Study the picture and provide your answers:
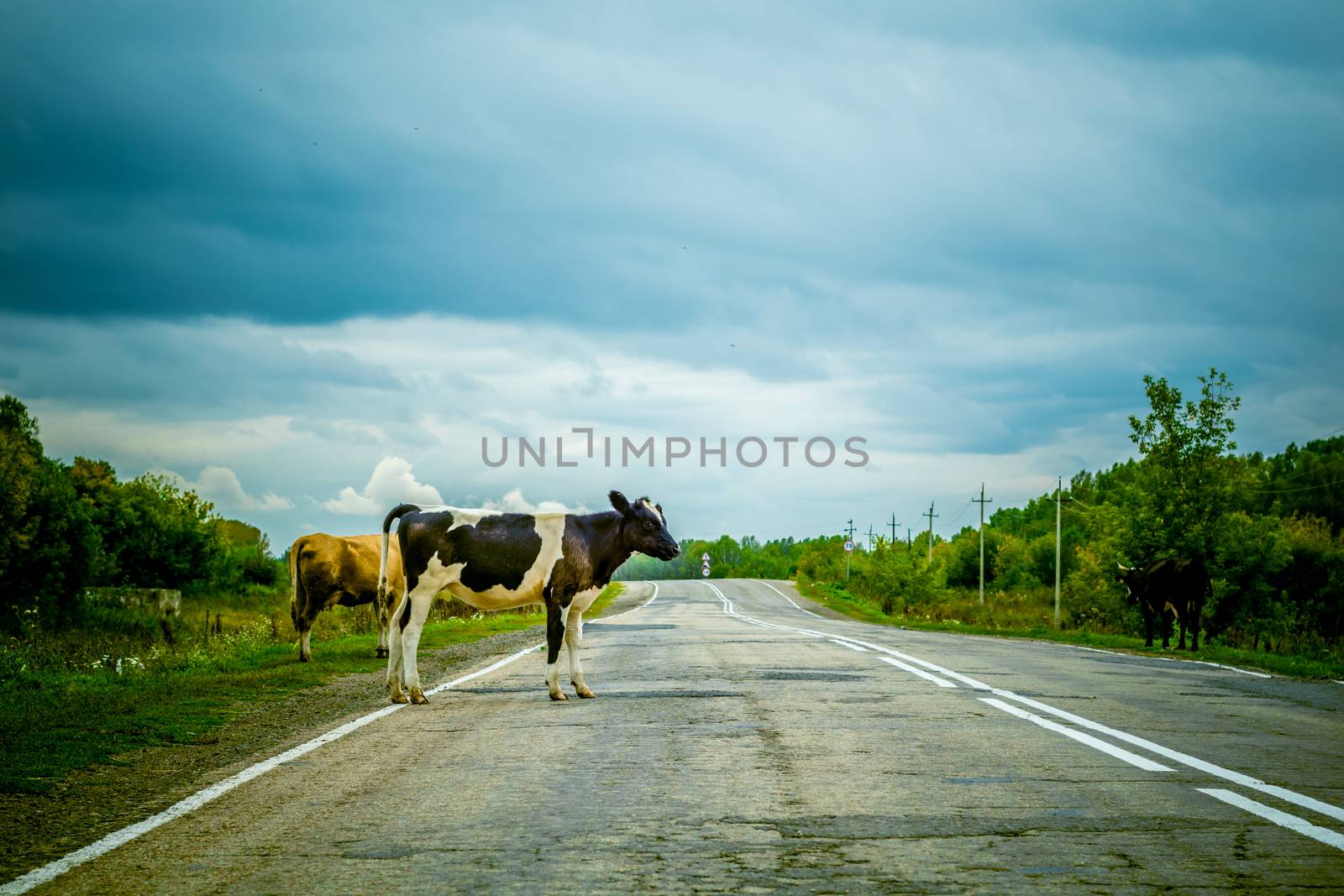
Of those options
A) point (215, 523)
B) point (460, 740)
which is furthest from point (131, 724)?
point (215, 523)

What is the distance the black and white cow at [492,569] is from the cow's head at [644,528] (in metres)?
0.29

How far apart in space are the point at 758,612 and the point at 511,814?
5032cm

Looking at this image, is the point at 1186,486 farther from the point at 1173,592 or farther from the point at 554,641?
the point at 554,641

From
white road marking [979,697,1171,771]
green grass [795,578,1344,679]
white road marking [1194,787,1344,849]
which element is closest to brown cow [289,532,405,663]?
white road marking [979,697,1171,771]

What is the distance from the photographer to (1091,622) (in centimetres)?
5147

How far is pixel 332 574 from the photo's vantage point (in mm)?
17828

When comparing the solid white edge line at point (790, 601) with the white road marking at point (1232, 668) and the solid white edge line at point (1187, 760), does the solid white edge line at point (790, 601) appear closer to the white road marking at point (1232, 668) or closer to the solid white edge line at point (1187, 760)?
the white road marking at point (1232, 668)

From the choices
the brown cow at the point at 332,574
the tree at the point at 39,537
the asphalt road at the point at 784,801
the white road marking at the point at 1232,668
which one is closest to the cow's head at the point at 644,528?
the asphalt road at the point at 784,801

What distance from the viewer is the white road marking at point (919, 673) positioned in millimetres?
12688

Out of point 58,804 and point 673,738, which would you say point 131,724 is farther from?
point 673,738

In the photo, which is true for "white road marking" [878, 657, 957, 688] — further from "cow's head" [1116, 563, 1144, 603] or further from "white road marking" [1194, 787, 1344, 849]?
"cow's head" [1116, 563, 1144, 603]

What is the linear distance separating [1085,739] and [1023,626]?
43701mm

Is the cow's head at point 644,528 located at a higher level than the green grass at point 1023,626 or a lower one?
higher

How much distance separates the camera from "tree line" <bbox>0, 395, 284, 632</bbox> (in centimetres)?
4588
